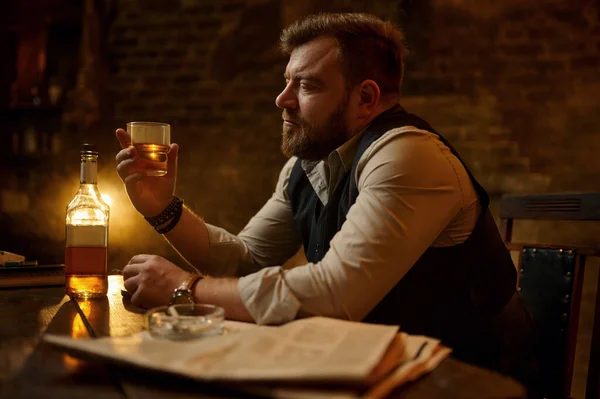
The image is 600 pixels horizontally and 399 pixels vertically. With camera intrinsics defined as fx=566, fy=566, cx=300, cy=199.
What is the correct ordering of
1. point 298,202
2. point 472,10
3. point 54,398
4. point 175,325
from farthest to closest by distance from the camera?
point 472,10 < point 298,202 < point 175,325 < point 54,398

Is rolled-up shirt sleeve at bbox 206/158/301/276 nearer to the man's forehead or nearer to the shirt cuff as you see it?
the man's forehead

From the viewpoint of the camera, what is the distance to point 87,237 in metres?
1.19

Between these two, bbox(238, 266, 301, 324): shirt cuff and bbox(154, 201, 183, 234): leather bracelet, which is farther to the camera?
bbox(154, 201, 183, 234): leather bracelet

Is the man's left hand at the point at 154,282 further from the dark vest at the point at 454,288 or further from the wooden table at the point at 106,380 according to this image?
the dark vest at the point at 454,288

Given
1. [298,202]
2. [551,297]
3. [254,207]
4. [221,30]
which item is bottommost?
[254,207]

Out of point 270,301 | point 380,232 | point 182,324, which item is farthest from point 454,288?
point 182,324

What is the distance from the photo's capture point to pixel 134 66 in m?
3.33

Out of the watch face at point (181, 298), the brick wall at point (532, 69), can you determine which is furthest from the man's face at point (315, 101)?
the brick wall at point (532, 69)

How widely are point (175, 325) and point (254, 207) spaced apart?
97.1 inches

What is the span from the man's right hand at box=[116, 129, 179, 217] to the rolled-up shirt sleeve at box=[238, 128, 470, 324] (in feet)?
1.72

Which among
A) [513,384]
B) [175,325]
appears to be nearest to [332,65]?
[175,325]

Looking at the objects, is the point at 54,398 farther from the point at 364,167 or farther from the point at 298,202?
the point at 298,202

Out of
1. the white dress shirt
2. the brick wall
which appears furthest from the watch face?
the brick wall

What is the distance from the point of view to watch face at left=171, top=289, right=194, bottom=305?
105 centimetres
